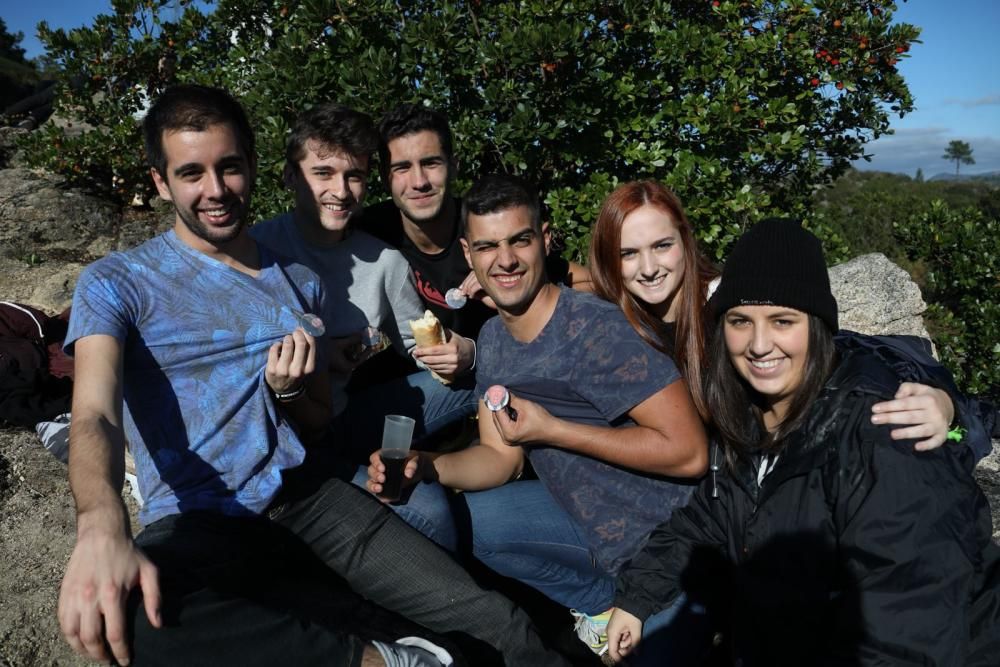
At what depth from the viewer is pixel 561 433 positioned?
2.93 m

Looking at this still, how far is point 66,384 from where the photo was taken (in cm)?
509

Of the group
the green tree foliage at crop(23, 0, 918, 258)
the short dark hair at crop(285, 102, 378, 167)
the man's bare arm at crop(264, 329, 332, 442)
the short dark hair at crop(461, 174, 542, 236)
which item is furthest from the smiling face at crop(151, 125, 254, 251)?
the green tree foliage at crop(23, 0, 918, 258)

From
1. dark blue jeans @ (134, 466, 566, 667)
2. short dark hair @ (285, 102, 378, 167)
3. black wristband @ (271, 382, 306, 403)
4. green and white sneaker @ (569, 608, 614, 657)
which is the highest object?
short dark hair @ (285, 102, 378, 167)

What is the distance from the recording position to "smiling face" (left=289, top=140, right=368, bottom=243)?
3.81 meters

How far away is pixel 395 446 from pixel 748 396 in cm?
147

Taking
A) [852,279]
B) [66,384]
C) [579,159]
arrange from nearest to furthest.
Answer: [579,159] < [66,384] < [852,279]

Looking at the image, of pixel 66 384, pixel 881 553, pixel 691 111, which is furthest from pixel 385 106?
pixel 881 553

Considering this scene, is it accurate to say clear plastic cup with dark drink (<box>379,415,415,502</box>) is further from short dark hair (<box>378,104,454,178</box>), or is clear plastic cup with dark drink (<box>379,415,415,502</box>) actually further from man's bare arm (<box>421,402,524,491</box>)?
short dark hair (<box>378,104,454,178</box>)

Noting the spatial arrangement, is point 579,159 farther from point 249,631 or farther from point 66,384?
point 66,384

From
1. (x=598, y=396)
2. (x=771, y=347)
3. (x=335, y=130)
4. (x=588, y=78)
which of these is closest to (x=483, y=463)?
(x=598, y=396)

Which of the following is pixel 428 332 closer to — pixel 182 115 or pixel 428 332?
pixel 428 332

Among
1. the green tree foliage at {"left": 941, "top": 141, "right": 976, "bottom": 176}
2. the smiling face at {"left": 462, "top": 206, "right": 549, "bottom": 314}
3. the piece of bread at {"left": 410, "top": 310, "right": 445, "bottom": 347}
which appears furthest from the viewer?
the green tree foliage at {"left": 941, "top": 141, "right": 976, "bottom": 176}

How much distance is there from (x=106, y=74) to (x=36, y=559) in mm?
5032

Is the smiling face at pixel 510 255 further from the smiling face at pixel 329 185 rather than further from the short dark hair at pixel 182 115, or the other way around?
the short dark hair at pixel 182 115
